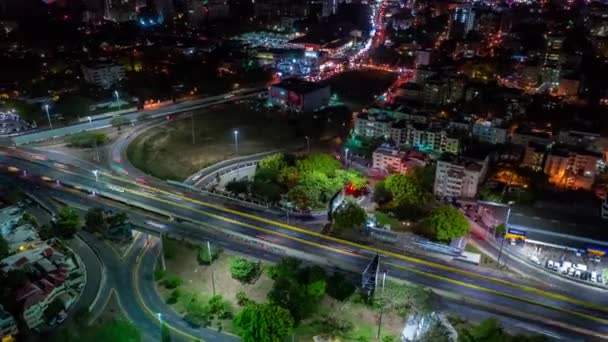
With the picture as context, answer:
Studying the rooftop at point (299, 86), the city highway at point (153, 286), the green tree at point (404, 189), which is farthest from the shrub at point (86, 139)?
the green tree at point (404, 189)

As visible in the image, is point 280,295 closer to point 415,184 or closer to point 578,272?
point 415,184

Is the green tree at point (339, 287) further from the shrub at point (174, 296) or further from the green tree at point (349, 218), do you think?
the shrub at point (174, 296)

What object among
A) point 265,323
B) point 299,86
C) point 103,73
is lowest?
point 265,323

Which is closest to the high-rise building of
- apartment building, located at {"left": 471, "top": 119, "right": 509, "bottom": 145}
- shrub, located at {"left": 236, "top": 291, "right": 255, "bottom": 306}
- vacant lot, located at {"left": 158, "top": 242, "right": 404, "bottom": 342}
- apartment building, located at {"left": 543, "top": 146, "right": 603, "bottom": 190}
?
apartment building, located at {"left": 471, "top": 119, "right": 509, "bottom": 145}

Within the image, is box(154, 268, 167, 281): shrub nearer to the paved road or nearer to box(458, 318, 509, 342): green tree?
box(458, 318, 509, 342): green tree

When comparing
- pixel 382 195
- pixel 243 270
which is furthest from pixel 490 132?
pixel 243 270

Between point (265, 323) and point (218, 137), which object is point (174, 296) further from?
point (218, 137)

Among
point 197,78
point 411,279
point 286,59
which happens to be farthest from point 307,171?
point 286,59
